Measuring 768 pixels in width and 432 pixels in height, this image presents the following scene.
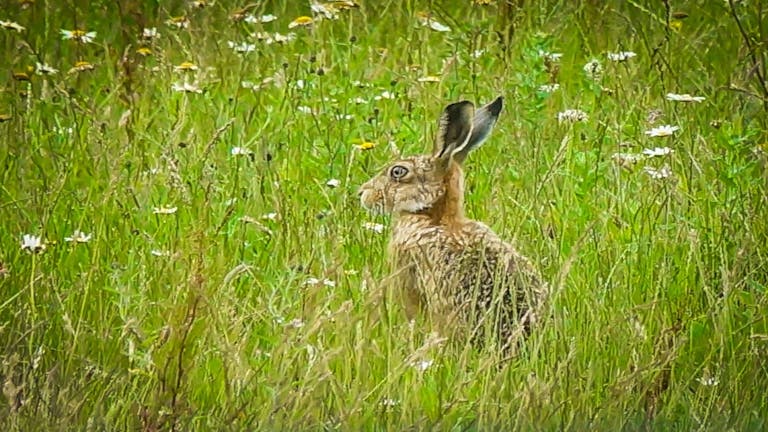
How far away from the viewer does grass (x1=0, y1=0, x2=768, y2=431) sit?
13.5 ft

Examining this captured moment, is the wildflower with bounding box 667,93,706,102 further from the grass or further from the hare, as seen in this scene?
the hare

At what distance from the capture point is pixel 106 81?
6664 mm

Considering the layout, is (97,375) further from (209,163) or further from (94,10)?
(94,10)

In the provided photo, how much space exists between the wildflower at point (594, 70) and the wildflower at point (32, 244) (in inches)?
99.3

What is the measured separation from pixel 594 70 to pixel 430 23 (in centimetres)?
100

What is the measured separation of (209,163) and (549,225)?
129 cm

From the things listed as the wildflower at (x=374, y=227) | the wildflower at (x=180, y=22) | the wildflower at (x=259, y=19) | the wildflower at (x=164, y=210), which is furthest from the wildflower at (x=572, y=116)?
the wildflower at (x=180, y=22)

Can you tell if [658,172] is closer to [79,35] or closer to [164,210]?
[164,210]

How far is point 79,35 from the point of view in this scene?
6.63 m

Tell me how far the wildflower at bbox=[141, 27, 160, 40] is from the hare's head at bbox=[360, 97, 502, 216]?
1653 millimetres

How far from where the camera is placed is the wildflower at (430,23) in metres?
7.02

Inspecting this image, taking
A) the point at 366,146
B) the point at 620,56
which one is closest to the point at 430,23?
the point at 620,56

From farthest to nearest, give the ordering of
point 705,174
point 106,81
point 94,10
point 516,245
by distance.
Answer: point 94,10 → point 106,81 → point 705,174 → point 516,245

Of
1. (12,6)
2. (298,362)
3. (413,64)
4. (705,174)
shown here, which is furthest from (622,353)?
(12,6)
